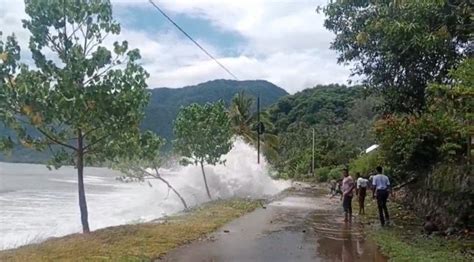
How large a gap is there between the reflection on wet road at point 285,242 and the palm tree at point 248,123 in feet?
82.2

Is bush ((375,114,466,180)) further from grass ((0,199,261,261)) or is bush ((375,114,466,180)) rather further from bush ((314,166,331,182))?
bush ((314,166,331,182))

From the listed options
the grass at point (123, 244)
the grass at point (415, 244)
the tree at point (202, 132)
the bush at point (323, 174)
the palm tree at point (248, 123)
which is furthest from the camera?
the bush at point (323, 174)

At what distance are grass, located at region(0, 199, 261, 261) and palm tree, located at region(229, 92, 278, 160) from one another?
27.1 metres

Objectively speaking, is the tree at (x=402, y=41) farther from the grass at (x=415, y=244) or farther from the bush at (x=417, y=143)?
the grass at (x=415, y=244)

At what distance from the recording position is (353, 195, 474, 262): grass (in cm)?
968

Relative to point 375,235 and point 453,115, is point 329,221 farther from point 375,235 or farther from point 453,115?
point 453,115

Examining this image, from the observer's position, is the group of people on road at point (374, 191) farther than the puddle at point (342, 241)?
Yes

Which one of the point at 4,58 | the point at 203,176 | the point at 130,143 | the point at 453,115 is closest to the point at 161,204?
the point at 203,176

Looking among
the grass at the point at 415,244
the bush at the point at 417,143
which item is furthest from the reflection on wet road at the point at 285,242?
Result: the bush at the point at 417,143

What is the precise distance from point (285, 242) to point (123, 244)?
3.55 meters

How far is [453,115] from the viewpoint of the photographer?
35.2ft

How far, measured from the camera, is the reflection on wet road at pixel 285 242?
1003 cm

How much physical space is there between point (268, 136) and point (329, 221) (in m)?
28.9

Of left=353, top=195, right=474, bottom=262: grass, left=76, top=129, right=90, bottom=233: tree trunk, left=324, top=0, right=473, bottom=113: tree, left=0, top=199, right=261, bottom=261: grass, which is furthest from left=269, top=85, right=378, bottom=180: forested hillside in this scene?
left=76, top=129, right=90, bottom=233: tree trunk
